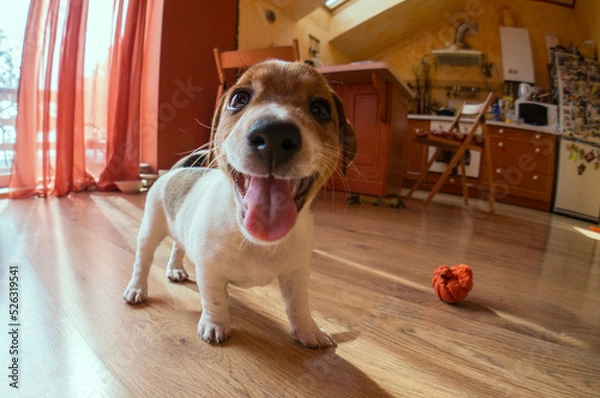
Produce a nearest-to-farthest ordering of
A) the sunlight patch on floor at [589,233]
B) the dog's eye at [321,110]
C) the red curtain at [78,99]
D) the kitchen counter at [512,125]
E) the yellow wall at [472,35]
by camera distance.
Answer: the dog's eye at [321,110], the red curtain at [78,99], the sunlight patch on floor at [589,233], the kitchen counter at [512,125], the yellow wall at [472,35]

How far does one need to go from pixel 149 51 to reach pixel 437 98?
471cm

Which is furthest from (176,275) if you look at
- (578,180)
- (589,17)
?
(589,17)

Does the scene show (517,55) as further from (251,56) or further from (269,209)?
(269,209)

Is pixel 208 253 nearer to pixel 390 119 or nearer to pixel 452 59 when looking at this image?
pixel 390 119

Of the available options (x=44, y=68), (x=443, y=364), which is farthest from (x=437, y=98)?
(x=443, y=364)

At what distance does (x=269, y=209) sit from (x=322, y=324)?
1.41 feet

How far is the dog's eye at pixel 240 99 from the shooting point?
0.81 meters

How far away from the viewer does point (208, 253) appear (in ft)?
2.65

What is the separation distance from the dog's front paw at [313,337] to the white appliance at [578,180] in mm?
4339

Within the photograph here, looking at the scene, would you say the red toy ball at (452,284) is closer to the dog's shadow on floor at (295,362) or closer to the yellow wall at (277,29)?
the dog's shadow on floor at (295,362)

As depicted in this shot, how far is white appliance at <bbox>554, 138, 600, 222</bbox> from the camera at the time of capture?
396cm

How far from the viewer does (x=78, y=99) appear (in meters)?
2.71

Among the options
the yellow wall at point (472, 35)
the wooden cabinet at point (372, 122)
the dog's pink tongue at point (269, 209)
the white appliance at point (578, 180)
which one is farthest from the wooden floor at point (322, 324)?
the yellow wall at point (472, 35)

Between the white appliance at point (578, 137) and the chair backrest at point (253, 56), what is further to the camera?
the white appliance at point (578, 137)
